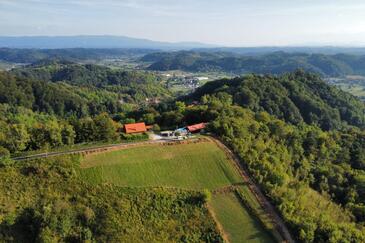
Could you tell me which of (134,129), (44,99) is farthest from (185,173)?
(44,99)

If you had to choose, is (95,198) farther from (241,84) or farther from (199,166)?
(241,84)

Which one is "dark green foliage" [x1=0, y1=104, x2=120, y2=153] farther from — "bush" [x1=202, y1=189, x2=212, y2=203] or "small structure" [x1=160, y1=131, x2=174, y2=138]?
"bush" [x1=202, y1=189, x2=212, y2=203]

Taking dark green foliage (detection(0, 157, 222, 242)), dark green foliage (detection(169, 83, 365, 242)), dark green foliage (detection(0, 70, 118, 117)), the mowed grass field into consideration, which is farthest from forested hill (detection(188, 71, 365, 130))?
dark green foliage (detection(0, 157, 222, 242))

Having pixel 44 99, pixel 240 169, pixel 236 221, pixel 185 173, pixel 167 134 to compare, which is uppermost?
pixel 167 134

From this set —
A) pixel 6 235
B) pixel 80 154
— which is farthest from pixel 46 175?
pixel 6 235

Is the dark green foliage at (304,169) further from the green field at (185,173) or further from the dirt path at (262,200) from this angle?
the green field at (185,173)

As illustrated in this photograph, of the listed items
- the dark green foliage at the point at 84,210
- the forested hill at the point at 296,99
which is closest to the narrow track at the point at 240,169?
the dark green foliage at the point at 84,210

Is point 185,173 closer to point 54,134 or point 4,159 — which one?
point 54,134
